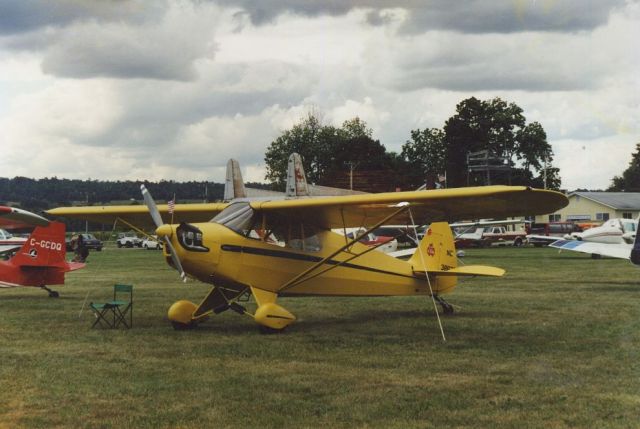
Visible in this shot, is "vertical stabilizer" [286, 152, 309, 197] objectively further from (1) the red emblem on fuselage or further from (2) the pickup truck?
(1) the red emblem on fuselage

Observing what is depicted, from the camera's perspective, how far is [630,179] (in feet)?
367

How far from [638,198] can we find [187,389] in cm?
7639

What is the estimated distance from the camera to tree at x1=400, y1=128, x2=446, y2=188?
8419 centimetres

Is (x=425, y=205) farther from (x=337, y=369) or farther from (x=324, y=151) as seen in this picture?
(x=324, y=151)

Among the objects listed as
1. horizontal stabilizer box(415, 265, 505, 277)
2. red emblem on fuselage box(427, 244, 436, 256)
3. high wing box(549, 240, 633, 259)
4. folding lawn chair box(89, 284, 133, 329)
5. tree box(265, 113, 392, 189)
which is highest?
tree box(265, 113, 392, 189)

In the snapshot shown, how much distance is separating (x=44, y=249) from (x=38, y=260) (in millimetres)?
268

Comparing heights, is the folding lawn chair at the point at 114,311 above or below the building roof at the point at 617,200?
below

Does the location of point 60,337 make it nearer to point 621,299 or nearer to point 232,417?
point 232,417

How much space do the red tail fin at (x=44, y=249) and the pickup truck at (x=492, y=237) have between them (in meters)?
33.2

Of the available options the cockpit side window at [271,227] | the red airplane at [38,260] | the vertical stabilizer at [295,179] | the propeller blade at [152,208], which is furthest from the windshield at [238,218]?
the vertical stabilizer at [295,179]

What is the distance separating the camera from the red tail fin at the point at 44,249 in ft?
50.9

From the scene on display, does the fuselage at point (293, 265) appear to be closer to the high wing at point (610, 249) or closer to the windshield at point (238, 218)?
the windshield at point (238, 218)

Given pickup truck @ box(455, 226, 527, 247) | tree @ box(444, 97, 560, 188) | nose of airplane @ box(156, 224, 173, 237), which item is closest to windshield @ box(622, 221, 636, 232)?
pickup truck @ box(455, 226, 527, 247)

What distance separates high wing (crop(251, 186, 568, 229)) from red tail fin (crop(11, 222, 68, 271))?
258 inches
